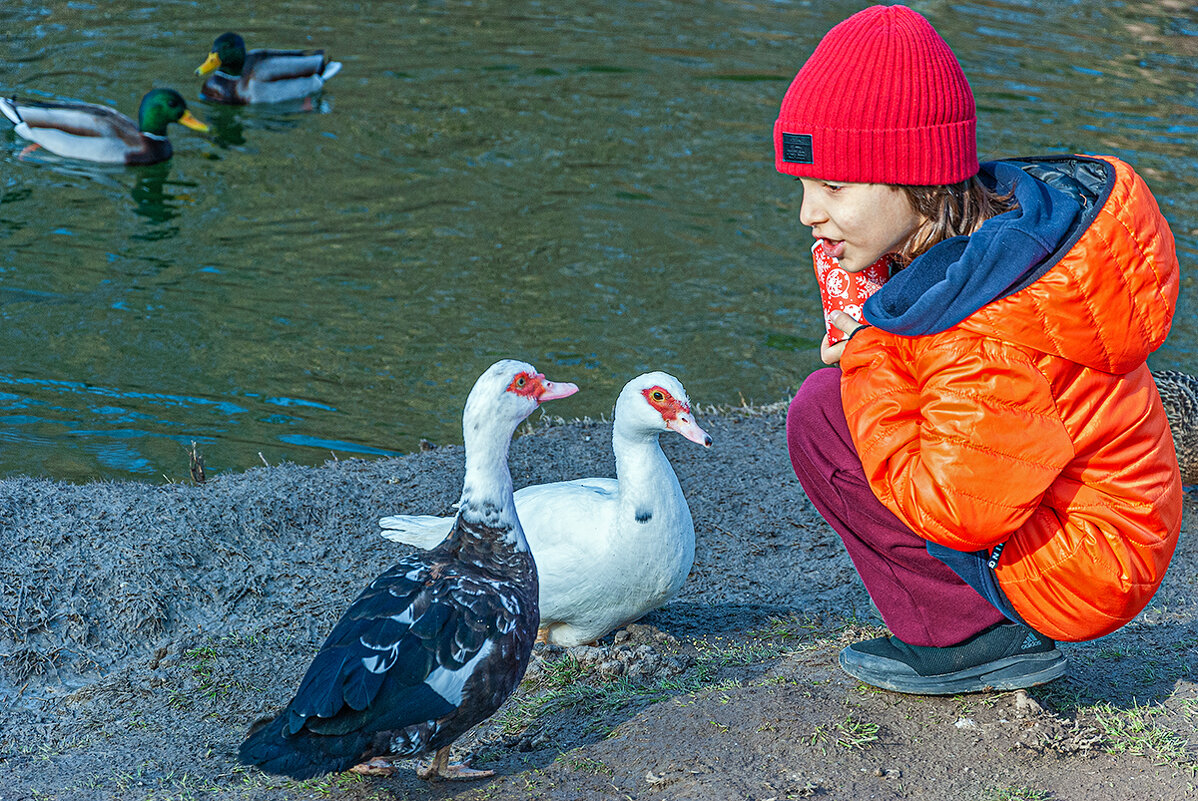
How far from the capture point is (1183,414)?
260 inches

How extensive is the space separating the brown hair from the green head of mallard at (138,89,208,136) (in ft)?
35.3

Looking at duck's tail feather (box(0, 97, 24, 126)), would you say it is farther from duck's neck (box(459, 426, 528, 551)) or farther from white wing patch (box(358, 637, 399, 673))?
white wing patch (box(358, 637, 399, 673))

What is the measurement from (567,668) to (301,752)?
55.6 inches

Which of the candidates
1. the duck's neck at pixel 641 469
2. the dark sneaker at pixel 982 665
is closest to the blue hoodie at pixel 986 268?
the dark sneaker at pixel 982 665

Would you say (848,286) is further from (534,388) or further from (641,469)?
(641,469)

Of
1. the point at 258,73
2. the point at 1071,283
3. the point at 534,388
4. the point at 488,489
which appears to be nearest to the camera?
the point at 1071,283

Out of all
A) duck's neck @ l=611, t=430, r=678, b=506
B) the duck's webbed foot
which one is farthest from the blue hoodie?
the duck's webbed foot

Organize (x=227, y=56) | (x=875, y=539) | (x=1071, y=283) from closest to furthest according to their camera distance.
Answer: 1. (x=1071, y=283)
2. (x=875, y=539)
3. (x=227, y=56)

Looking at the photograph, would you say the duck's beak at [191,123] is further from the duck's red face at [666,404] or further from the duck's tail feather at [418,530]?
the duck's red face at [666,404]

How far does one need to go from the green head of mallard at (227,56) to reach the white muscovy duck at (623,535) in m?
10.6

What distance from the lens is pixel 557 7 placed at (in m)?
16.8

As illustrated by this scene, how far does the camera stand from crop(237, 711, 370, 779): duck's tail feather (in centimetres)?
327

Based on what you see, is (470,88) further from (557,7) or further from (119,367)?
(119,367)

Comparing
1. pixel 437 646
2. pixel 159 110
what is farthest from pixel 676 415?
pixel 159 110
